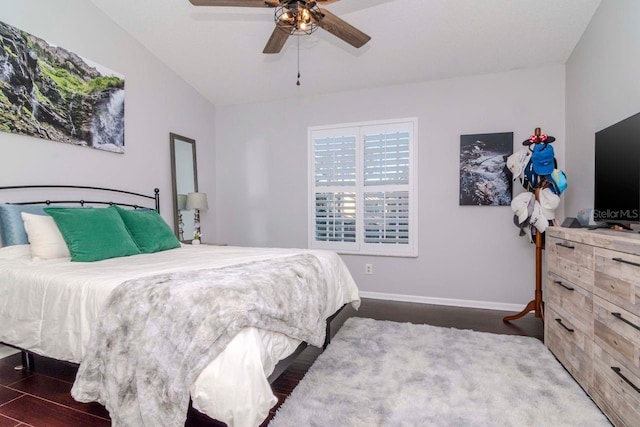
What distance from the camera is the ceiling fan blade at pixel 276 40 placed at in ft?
7.62

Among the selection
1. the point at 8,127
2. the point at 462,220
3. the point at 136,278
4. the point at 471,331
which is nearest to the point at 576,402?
the point at 471,331

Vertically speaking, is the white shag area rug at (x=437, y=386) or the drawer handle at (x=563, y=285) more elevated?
the drawer handle at (x=563, y=285)

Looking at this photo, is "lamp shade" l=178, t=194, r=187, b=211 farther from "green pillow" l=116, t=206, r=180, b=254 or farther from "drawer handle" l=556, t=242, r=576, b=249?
"drawer handle" l=556, t=242, r=576, b=249

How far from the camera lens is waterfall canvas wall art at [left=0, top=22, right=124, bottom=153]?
2.42 m

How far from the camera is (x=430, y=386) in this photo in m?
1.94

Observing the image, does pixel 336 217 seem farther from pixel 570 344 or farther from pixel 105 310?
pixel 105 310

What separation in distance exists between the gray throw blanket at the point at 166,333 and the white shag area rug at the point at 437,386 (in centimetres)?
48

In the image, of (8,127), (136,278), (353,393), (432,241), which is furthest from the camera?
(432,241)

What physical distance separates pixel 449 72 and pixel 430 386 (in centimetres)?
313

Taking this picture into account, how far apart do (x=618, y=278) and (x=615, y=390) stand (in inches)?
21.1

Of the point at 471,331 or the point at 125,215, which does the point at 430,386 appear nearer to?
the point at 471,331

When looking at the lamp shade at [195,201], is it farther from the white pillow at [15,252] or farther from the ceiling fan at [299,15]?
the ceiling fan at [299,15]

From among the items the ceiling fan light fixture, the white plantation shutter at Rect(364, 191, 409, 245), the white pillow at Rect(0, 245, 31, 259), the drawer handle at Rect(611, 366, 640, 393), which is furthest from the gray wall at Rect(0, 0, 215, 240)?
the drawer handle at Rect(611, 366, 640, 393)

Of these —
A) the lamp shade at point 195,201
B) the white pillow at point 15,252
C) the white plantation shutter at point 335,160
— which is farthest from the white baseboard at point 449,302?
the white pillow at point 15,252
